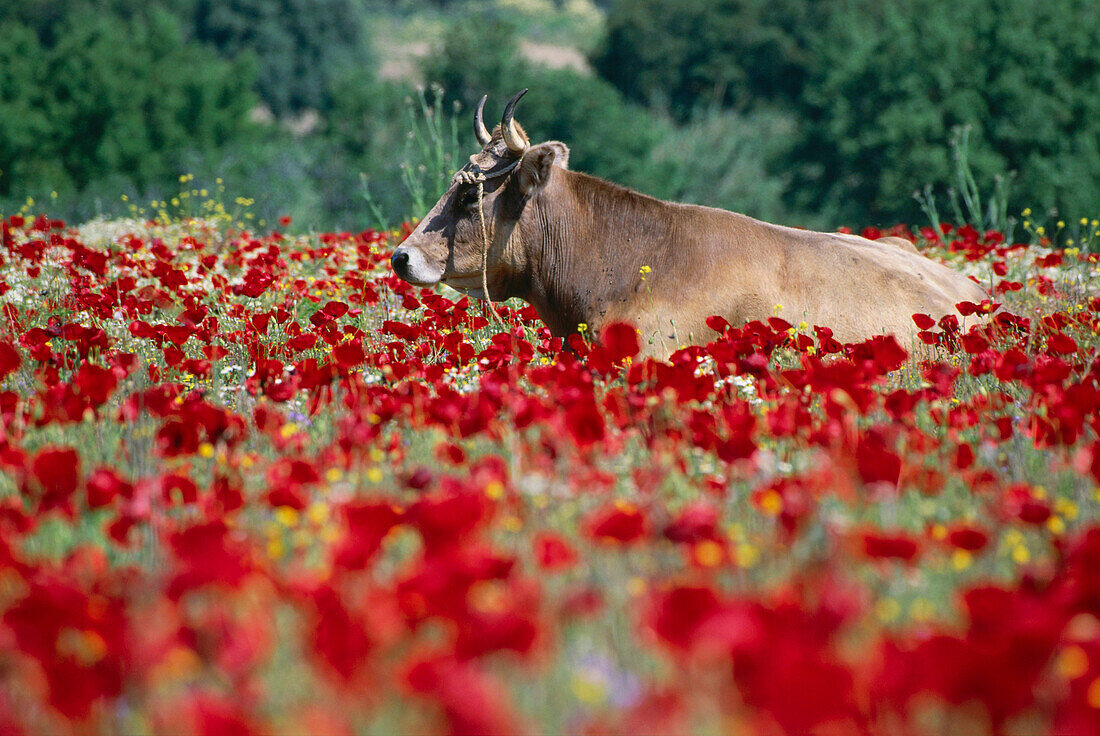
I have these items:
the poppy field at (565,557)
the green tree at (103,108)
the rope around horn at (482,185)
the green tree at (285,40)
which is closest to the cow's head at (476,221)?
the rope around horn at (482,185)

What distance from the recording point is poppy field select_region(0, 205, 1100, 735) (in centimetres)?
156

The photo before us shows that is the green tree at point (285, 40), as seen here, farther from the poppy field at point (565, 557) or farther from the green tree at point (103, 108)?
the poppy field at point (565, 557)

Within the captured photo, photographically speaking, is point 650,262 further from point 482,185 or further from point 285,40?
point 285,40

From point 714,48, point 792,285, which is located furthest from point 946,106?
point 792,285

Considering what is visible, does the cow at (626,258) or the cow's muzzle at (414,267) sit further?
the cow's muzzle at (414,267)

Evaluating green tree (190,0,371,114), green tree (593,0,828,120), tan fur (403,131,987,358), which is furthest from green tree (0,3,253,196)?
tan fur (403,131,987,358)

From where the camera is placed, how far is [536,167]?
5.80 m

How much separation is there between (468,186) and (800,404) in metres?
3.03

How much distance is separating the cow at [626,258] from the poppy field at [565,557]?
1.57 metres

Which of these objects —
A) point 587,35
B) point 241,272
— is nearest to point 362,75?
point 241,272

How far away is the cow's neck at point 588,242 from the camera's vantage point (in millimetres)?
5852

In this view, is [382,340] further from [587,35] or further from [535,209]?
[587,35]

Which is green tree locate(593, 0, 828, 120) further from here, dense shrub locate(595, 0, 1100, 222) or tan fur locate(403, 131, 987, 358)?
tan fur locate(403, 131, 987, 358)

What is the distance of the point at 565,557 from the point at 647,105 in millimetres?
54128
